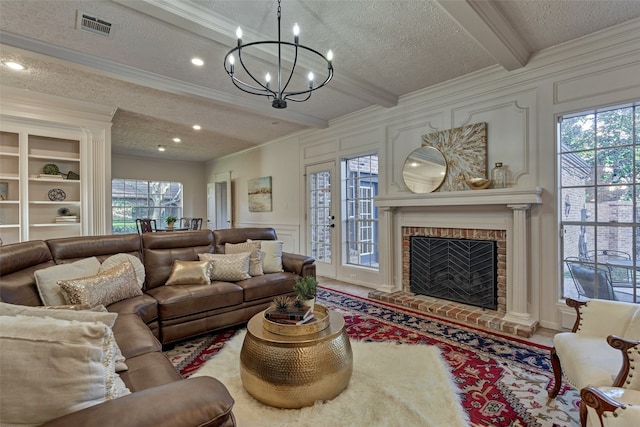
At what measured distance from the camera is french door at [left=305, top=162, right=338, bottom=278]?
204 inches

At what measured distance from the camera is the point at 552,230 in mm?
2961

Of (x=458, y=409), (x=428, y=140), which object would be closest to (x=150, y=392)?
(x=458, y=409)

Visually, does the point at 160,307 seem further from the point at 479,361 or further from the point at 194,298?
the point at 479,361

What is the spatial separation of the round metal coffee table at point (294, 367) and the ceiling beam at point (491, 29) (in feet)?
7.82

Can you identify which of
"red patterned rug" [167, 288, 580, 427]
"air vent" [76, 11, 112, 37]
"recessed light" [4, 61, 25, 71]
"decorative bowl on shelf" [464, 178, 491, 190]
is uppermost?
"recessed light" [4, 61, 25, 71]

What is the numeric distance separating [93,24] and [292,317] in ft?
9.04

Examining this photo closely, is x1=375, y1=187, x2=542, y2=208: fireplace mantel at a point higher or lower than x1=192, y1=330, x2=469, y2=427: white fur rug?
higher

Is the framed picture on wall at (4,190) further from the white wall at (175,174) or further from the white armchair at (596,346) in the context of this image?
the white armchair at (596,346)

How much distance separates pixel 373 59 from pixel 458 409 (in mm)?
3020

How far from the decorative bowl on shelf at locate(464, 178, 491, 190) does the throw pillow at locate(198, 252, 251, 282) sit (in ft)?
8.45

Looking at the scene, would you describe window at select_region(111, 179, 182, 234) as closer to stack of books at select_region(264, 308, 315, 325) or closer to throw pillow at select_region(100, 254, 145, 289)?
throw pillow at select_region(100, 254, 145, 289)

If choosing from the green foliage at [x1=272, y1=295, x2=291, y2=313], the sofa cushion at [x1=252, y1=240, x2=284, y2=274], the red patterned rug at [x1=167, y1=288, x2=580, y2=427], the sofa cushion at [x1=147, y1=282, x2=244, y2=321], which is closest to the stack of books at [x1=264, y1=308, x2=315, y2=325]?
the green foliage at [x1=272, y1=295, x2=291, y2=313]

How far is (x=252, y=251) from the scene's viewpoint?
3.48m

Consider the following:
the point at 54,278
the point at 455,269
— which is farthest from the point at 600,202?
the point at 54,278
